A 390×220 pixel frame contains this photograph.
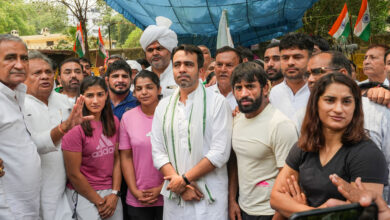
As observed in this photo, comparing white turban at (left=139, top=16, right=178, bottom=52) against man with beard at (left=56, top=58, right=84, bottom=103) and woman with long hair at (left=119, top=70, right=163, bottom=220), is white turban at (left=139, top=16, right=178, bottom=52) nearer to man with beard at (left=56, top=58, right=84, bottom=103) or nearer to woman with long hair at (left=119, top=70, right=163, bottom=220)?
man with beard at (left=56, top=58, right=84, bottom=103)

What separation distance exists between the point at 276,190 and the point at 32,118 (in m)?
2.13

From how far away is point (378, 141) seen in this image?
222cm

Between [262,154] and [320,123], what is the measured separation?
57cm

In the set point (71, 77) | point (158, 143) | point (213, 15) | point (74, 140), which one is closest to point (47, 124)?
point (74, 140)

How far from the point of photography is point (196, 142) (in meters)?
2.68

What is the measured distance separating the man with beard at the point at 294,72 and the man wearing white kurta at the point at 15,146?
2.09 meters

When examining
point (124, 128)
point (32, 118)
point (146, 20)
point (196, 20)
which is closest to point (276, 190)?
point (124, 128)

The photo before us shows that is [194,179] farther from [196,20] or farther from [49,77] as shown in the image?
[196,20]

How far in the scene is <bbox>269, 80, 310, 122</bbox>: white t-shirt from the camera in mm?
2949

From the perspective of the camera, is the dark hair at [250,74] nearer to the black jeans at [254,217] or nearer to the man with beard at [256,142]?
the man with beard at [256,142]

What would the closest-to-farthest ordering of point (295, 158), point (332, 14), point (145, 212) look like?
1. point (295, 158)
2. point (145, 212)
3. point (332, 14)

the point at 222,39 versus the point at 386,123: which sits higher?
the point at 222,39

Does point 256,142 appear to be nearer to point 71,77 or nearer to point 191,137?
point 191,137

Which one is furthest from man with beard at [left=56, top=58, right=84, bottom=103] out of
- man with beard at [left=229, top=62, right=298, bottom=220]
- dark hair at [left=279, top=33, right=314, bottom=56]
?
dark hair at [left=279, top=33, right=314, bottom=56]
